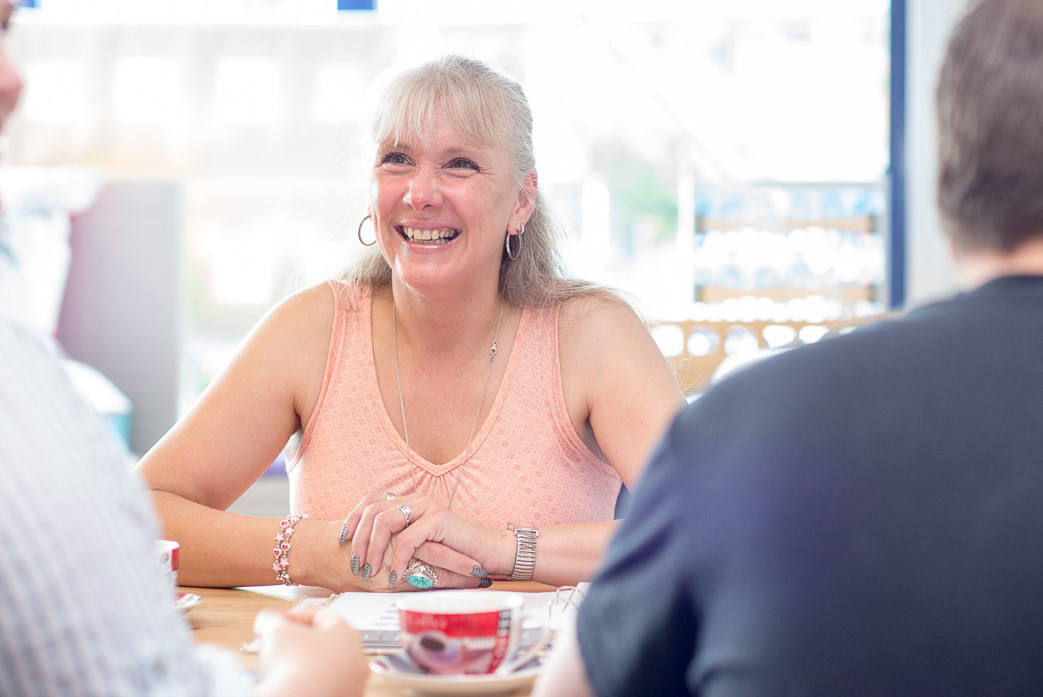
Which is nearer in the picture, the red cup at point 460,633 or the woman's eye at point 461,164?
the red cup at point 460,633

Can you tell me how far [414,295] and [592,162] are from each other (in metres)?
2.40

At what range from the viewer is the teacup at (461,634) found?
988 mm

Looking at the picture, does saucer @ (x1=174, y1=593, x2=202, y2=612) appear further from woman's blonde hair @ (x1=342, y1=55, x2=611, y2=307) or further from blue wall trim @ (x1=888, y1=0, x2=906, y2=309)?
blue wall trim @ (x1=888, y1=0, x2=906, y2=309)

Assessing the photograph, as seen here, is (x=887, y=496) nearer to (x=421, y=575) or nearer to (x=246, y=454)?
(x=421, y=575)

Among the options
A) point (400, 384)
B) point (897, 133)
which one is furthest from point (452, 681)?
point (897, 133)

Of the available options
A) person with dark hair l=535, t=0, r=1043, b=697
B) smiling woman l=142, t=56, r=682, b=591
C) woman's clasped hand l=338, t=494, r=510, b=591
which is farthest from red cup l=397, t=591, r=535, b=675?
smiling woman l=142, t=56, r=682, b=591

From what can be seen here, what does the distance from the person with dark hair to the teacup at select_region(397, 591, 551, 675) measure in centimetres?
30

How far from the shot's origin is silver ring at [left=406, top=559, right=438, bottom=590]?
1445 millimetres

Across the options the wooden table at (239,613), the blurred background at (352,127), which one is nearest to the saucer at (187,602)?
the wooden table at (239,613)

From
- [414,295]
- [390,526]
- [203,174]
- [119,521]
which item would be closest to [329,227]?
[203,174]

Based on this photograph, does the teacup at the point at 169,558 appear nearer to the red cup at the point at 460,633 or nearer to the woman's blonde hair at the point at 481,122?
the red cup at the point at 460,633

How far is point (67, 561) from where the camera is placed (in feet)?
1.96

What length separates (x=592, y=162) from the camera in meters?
4.15

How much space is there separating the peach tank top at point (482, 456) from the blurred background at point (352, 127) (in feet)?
7.46
